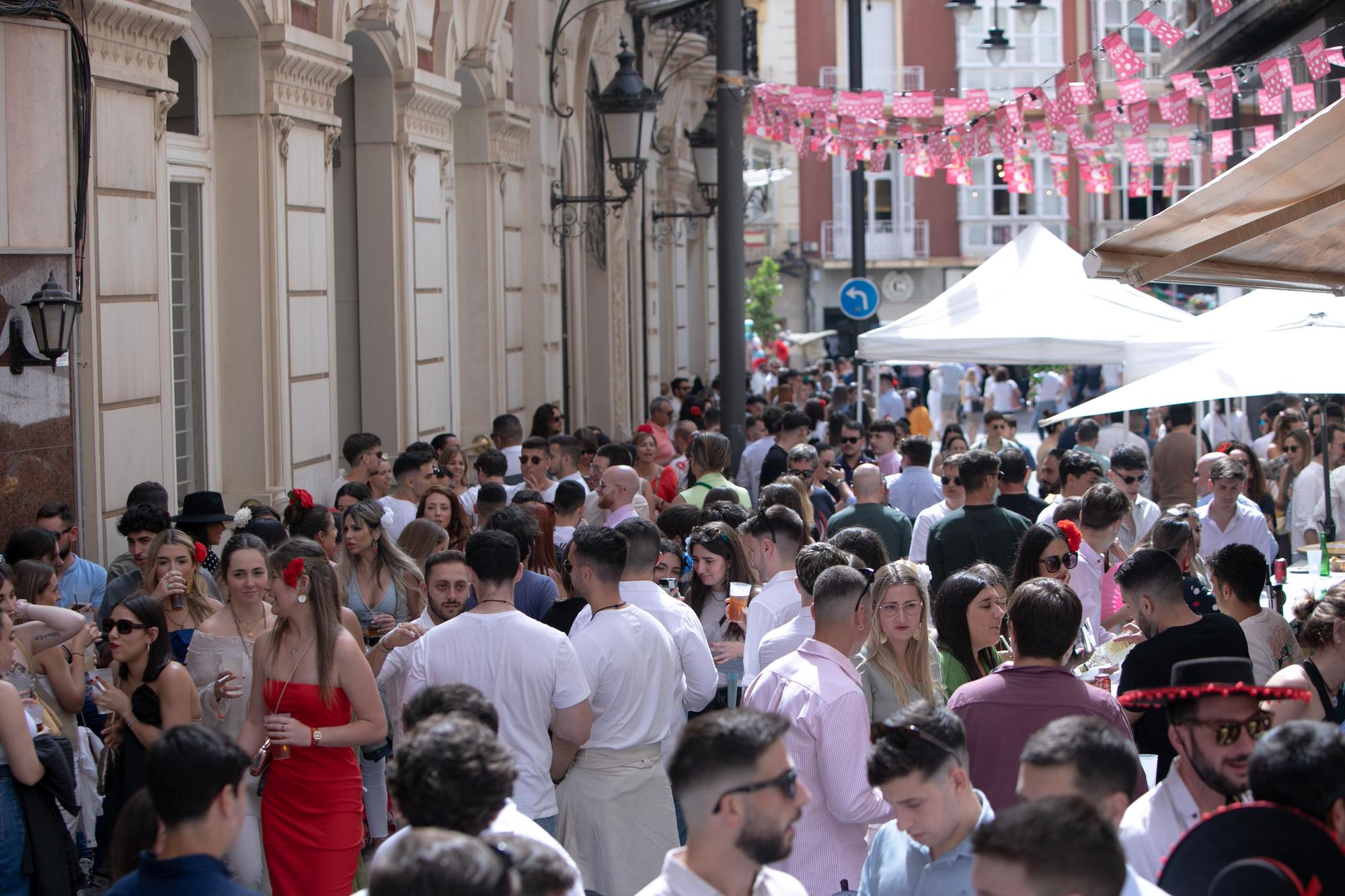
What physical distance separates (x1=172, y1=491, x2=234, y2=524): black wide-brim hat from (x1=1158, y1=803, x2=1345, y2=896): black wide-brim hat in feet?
19.3

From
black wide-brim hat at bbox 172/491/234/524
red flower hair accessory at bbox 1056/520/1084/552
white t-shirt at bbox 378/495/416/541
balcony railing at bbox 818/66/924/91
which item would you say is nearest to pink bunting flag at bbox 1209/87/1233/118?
red flower hair accessory at bbox 1056/520/1084/552

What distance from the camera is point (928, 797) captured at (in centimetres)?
374

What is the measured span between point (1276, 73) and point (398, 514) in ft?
26.5

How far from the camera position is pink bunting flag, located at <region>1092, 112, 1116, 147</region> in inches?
553

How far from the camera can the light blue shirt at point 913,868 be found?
146 inches

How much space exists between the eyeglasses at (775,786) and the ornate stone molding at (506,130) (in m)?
11.8

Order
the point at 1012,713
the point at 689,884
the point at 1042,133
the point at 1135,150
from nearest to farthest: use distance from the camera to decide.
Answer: the point at 689,884
the point at 1012,713
the point at 1042,133
the point at 1135,150

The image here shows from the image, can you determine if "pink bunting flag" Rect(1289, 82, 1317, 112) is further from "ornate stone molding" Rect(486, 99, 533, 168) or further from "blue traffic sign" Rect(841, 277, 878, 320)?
"blue traffic sign" Rect(841, 277, 878, 320)

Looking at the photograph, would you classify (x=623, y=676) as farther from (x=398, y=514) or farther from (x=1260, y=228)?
(x=398, y=514)

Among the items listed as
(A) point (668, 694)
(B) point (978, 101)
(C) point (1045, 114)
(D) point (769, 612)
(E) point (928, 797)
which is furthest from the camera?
(B) point (978, 101)

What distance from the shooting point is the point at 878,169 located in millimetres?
16484

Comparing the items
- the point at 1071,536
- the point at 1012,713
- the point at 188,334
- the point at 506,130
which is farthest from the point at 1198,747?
the point at 506,130

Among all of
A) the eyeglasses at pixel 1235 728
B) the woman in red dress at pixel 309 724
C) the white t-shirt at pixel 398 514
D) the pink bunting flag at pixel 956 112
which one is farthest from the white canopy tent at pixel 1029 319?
the eyeglasses at pixel 1235 728

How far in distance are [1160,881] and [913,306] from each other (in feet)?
169
